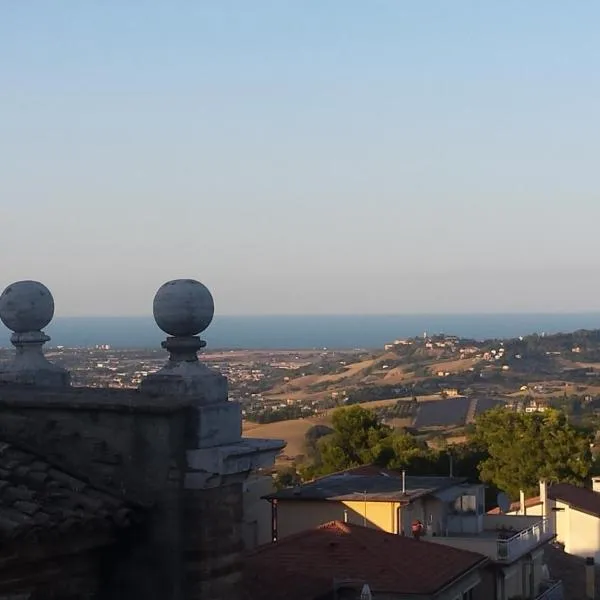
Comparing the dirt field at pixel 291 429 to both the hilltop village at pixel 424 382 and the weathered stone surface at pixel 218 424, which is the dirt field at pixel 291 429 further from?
the weathered stone surface at pixel 218 424

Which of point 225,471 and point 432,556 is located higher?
point 225,471

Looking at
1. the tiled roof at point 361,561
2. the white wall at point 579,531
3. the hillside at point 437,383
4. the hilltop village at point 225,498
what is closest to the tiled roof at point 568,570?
the hilltop village at point 225,498

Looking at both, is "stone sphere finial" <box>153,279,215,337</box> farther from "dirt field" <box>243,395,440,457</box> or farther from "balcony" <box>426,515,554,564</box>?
"dirt field" <box>243,395,440,457</box>

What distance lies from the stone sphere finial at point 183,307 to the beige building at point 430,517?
49.6 feet

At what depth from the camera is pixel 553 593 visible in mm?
23641

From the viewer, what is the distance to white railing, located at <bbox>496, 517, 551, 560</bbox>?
70.1 feet

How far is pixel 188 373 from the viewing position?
706 centimetres

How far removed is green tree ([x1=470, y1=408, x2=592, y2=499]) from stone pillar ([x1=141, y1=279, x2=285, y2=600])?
30.7 metres

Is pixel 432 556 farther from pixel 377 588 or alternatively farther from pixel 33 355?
pixel 33 355

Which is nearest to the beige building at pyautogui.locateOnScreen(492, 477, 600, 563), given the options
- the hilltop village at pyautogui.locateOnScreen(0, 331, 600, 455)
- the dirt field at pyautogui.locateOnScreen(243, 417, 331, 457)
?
A: the hilltop village at pyautogui.locateOnScreen(0, 331, 600, 455)

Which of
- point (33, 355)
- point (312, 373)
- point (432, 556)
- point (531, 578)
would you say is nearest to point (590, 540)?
point (531, 578)

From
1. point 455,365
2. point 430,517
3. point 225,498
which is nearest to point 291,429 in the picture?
point 430,517

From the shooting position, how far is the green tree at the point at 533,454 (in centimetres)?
3775

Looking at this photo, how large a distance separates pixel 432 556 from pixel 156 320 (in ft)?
39.0
